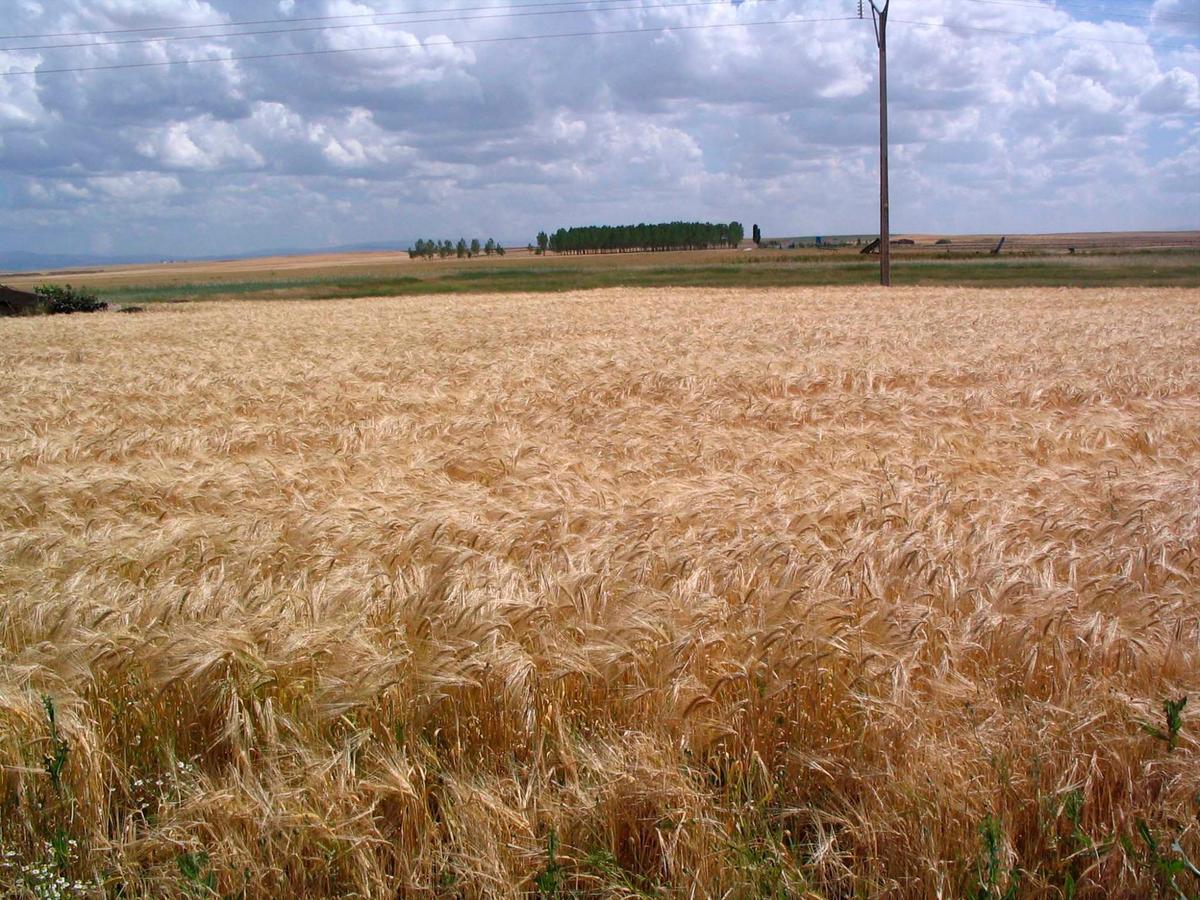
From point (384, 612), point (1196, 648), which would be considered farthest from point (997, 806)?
point (384, 612)

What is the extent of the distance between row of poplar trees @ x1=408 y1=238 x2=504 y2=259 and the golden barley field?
147636 millimetres

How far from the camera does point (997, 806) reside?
251cm

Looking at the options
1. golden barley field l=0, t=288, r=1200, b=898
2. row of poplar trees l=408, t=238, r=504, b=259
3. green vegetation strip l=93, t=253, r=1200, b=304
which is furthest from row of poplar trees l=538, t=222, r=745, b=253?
golden barley field l=0, t=288, r=1200, b=898

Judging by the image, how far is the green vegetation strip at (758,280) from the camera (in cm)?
3950

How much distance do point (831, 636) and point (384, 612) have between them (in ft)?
5.75

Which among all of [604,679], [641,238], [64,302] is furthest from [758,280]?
[641,238]

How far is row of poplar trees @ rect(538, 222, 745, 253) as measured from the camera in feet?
488

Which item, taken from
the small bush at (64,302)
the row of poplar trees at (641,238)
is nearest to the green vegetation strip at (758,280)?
the small bush at (64,302)

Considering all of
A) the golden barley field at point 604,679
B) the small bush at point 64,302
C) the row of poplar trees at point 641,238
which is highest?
the row of poplar trees at point 641,238

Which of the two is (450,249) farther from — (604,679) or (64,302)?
(604,679)

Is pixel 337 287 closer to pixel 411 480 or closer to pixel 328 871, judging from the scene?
pixel 411 480

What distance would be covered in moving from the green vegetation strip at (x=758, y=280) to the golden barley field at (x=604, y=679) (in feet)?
120

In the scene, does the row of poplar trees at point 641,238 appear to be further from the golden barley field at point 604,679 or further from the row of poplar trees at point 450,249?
the golden barley field at point 604,679

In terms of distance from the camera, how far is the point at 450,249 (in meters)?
156
